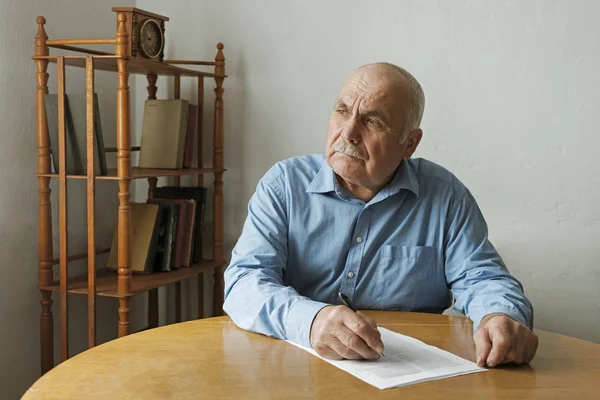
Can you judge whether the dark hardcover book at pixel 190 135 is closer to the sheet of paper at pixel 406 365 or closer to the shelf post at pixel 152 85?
the shelf post at pixel 152 85

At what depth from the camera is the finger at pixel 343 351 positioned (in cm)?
140

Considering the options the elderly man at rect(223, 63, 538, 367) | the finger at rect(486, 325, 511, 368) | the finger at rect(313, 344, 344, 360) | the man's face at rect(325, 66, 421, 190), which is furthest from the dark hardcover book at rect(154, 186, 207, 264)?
the finger at rect(486, 325, 511, 368)

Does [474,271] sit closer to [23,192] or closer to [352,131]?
[352,131]

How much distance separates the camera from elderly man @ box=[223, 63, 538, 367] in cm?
187

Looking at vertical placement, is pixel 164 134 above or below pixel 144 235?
above

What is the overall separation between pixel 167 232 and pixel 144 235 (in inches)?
3.6

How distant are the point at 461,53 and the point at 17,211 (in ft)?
5.38

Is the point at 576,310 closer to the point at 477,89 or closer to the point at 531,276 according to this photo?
the point at 531,276

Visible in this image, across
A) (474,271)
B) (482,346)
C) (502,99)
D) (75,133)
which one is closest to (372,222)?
(474,271)

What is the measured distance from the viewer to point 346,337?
1.40 meters

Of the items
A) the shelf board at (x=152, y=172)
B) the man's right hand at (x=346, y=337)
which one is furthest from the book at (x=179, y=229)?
the man's right hand at (x=346, y=337)

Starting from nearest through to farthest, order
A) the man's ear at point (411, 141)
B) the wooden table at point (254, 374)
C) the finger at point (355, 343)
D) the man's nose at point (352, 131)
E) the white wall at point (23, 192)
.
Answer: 1. the wooden table at point (254, 374)
2. the finger at point (355, 343)
3. the man's nose at point (352, 131)
4. the man's ear at point (411, 141)
5. the white wall at point (23, 192)

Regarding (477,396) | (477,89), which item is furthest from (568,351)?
(477,89)

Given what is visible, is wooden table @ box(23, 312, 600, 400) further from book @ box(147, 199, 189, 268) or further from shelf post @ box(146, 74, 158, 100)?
shelf post @ box(146, 74, 158, 100)
